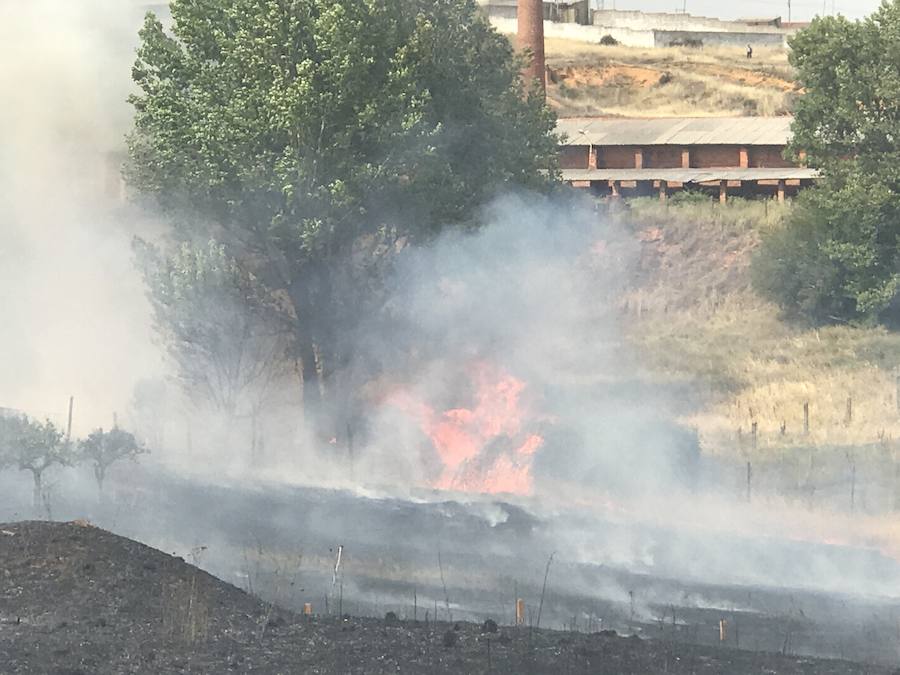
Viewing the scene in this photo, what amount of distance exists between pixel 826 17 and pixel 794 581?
32007 millimetres

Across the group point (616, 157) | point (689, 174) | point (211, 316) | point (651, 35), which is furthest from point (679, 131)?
point (651, 35)

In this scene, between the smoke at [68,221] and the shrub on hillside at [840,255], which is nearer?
the smoke at [68,221]

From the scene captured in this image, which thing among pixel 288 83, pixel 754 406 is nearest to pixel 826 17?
pixel 754 406

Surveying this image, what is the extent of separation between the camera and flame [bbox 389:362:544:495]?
32188 mm

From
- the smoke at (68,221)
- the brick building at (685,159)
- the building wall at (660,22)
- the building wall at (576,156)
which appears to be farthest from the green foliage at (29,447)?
the building wall at (660,22)

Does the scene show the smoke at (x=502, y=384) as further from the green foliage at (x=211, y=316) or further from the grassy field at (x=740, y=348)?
the green foliage at (x=211, y=316)

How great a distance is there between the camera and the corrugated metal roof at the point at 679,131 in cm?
6931

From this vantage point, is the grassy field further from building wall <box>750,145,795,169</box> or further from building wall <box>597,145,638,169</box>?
building wall <box>597,145,638,169</box>

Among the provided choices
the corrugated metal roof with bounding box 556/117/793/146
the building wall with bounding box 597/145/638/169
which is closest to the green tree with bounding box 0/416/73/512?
the corrugated metal roof with bounding box 556/117/793/146

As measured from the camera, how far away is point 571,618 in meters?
20.5

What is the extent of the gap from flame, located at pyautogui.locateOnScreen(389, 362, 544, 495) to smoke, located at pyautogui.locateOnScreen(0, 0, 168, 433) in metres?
9.31

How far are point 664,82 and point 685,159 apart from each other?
33.4 m

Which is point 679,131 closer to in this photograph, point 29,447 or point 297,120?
point 297,120

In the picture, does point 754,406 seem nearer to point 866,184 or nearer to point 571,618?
point 866,184
